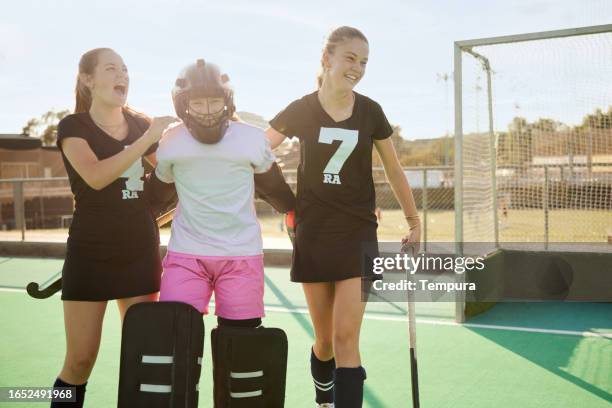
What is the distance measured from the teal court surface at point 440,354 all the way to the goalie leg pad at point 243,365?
4.19 feet

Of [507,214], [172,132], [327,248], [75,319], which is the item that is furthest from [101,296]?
[507,214]

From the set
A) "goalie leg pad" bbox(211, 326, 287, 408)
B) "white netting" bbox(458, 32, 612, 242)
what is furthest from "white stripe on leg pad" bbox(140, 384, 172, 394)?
"white netting" bbox(458, 32, 612, 242)

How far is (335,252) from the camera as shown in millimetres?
3199

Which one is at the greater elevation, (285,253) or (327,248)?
(327,248)

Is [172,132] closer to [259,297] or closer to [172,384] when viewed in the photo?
[259,297]

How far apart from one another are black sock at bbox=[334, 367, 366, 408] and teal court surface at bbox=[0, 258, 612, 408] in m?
→ 0.99

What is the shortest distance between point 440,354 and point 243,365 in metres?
2.73

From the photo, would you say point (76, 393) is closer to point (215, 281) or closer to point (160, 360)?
point (160, 360)

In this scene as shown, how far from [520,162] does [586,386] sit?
5.86 m

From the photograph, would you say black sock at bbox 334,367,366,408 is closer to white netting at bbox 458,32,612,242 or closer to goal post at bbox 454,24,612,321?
goal post at bbox 454,24,612,321

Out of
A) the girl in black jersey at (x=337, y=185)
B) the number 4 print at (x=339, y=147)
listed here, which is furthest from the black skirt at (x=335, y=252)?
the number 4 print at (x=339, y=147)

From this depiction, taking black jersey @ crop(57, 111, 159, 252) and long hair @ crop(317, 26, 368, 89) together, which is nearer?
black jersey @ crop(57, 111, 159, 252)

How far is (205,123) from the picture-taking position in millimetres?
2693

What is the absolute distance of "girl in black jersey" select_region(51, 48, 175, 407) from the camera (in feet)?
9.41
